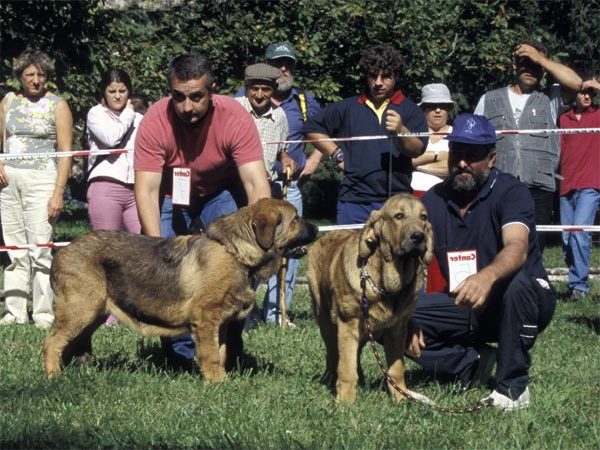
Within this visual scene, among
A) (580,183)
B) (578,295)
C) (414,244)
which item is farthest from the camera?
(580,183)

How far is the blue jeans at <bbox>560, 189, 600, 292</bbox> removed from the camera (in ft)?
31.8

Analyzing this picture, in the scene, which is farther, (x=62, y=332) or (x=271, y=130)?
(x=271, y=130)

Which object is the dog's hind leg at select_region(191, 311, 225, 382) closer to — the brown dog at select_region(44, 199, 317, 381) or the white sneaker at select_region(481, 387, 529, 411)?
the brown dog at select_region(44, 199, 317, 381)

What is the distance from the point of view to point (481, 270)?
4531 millimetres

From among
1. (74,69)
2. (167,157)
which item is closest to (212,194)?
(167,157)

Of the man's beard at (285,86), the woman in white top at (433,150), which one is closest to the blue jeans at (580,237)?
the woman in white top at (433,150)

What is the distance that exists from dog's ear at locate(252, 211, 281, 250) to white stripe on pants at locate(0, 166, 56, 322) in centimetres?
349

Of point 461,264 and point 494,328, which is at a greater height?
point 461,264

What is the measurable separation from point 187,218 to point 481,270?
2556mm

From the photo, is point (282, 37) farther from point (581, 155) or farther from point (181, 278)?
point (181, 278)

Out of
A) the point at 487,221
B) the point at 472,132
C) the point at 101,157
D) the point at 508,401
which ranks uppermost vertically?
the point at 472,132

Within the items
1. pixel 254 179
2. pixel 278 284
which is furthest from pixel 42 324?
pixel 254 179

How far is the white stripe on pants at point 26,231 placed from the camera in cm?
760

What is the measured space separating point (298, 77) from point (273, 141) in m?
8.11
